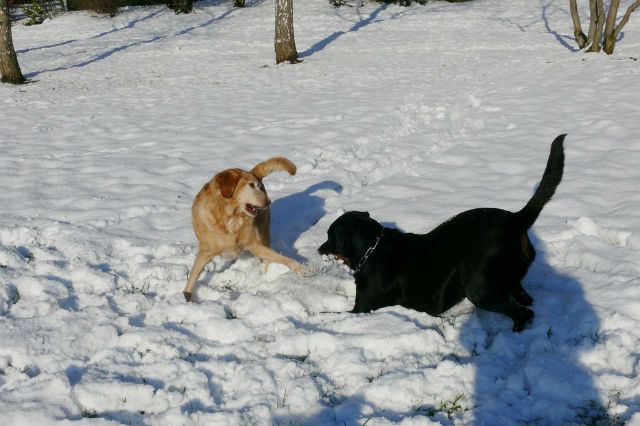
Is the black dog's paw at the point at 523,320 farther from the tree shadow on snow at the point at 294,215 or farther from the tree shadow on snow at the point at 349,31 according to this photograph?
the tree shadow on snow at the point at 349,31

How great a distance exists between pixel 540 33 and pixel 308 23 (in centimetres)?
918

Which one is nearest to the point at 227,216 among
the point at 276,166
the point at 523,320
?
the point at 276,166

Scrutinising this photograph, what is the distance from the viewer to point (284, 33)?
45.1 feet

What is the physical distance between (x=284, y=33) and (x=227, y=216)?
1136cm

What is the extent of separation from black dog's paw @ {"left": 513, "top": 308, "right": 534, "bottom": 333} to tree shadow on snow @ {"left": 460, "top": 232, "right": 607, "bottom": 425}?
31 millimetres

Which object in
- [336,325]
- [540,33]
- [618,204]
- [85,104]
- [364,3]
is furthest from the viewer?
[364,3]

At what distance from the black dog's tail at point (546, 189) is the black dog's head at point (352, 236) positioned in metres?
1.02

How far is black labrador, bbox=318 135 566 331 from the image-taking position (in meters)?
3.02

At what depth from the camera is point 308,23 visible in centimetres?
2019

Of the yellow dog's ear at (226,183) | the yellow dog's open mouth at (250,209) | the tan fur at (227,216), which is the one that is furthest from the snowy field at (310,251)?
the yellow dog's ear at (226,183)

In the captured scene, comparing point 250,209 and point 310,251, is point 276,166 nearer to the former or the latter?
point 250,209

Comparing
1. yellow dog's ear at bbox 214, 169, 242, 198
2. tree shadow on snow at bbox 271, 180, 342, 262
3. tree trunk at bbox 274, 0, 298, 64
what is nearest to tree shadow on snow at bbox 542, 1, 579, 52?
tree trunk at bbox 274, 0, 298, 64

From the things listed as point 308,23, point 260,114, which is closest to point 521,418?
point 260,114

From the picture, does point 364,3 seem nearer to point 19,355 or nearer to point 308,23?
point 308,23
